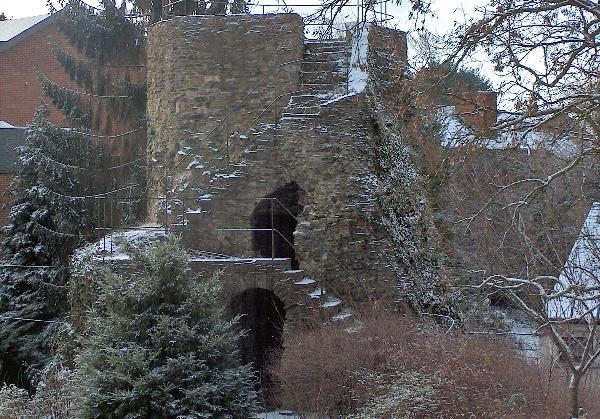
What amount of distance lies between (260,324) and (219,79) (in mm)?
5562

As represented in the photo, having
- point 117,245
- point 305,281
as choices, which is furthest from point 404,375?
point 117,245

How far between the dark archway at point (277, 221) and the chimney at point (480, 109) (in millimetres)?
8370

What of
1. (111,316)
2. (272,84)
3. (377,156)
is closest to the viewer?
(111,316)

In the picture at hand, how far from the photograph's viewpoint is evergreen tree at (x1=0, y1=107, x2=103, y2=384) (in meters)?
19.1

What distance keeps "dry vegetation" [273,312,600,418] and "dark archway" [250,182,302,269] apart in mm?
3815

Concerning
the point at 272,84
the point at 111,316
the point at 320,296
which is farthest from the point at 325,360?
the point at 272,84

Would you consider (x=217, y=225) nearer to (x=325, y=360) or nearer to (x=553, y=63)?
(x=325, y=360)

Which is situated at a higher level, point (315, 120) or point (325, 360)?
point (315, 120)

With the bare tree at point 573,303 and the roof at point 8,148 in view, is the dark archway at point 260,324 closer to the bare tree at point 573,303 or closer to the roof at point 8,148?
the bare tree at point 573,303

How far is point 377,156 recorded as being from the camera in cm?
1659

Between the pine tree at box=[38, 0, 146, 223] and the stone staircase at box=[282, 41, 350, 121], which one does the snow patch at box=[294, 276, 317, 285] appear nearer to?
the stone staircase at box=[282, 41, 350, 121]

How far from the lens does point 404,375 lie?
35.9 feet

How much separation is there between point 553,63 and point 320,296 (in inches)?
296

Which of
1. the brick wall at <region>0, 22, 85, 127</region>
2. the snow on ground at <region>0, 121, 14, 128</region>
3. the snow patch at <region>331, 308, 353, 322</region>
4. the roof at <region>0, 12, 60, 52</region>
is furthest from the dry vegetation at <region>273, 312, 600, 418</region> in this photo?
the roof at <region>0, 12, 60, 52</region>
